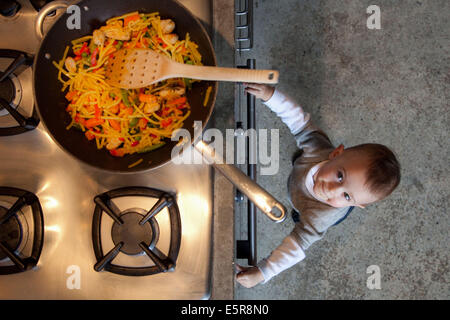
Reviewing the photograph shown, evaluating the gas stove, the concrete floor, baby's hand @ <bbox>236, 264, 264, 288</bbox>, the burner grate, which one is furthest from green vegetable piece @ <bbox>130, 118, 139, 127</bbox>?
the concrete floor

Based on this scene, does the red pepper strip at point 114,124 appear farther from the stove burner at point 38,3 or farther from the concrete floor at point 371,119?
the concrete floor at point 371,119

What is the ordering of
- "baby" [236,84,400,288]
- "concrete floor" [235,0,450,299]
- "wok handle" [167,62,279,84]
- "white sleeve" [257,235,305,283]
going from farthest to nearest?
1. "concrete floor" [235,0,450,299]
2. "white sleeve" [257,235,305,283]
3. "baby" [236,84,400,288]
4. "wok handle" [167,62,279,84]

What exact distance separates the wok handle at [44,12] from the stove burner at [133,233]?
0.42 meters

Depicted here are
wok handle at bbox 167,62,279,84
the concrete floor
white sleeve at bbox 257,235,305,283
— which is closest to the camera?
wok handle at bbox 167,62,279,84

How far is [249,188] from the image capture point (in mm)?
576

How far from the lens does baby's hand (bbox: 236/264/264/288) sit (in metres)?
0.86

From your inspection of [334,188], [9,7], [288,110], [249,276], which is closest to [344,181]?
[334,188]

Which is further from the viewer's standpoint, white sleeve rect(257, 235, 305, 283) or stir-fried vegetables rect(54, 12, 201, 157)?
white sleeve rect(257, 235, 305, 283)

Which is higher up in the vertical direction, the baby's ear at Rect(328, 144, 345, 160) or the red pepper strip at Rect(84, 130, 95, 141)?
the red pepper strip at Rect(84, 130, 95, 141)

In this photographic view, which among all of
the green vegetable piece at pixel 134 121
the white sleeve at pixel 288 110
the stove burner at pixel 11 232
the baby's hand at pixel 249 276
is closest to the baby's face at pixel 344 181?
the white sleeve at pixel 288 110

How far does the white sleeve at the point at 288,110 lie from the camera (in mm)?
858

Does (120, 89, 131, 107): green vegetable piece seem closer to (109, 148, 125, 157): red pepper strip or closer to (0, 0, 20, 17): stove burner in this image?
(109, 148, 125, 157): red pepper strip

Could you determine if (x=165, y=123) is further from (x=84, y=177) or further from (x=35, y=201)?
(x=35, y=201)

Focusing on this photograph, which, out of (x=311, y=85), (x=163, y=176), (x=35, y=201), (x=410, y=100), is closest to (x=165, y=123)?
(x=163, y=176)
